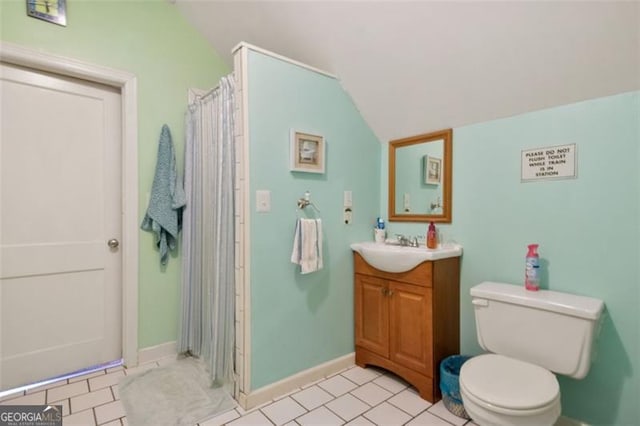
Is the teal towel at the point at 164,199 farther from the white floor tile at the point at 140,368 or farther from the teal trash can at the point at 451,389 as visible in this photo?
the teal trash can at the point at 451,389

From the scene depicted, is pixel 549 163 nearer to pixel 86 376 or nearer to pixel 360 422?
pixel 360 422

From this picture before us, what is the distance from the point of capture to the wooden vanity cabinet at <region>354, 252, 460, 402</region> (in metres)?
1.82

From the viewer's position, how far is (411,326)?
1921 mm

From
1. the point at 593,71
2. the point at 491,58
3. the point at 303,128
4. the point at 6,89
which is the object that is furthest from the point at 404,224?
the point at 6,89

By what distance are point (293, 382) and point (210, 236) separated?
1043mm

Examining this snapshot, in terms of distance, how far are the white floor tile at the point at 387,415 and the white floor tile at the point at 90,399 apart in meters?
1.49

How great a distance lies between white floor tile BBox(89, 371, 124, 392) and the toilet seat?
2.06 m

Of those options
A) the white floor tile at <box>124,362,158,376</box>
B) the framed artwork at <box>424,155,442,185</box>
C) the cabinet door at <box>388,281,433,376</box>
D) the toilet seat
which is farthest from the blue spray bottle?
the white floor tile at <box>124,362,158,376</box>

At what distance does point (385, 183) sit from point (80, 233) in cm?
216

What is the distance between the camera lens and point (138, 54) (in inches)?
87.8

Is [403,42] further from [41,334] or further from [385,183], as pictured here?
[41,334]

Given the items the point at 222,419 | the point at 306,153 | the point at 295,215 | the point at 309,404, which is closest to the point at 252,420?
the point at 222,419

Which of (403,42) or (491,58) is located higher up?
(403,42)

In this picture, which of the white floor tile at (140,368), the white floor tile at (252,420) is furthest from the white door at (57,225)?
the white floor tile at (252,420)
